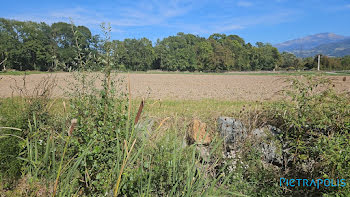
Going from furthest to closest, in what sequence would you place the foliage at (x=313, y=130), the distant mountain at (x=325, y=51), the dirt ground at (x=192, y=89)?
the dirt ground at (x=192, y=89) → the distant mountain at (x=325, y=51) → the foliage at (x=313, y=130)

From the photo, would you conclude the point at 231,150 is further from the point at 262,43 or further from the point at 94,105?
the point at 262,43

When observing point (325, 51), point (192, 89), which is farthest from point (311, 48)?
point (192, 89)

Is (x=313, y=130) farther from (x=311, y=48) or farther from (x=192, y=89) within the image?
(x=311, y=48)

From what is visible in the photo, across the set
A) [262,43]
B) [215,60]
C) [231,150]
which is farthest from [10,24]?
[262,43]

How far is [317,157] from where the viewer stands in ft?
14.4

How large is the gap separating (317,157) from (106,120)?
3.82 meters

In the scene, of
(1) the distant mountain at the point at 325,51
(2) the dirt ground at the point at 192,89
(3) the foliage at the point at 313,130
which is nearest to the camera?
(3) the foliage at the point at 313,130

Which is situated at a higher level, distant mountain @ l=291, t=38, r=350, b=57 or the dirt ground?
distant mountain @ l=291, t=38, r=350, b=57

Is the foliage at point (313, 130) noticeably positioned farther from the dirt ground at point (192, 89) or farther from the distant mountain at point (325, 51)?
the distant mountain at point (325, 51)

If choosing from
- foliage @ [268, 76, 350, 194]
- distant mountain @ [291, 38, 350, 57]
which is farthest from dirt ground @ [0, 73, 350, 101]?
distant mountain @ [291, 38, 350, 57]

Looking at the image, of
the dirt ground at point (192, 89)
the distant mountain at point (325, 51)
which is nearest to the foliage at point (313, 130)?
the dirt ground at point (192, 89)

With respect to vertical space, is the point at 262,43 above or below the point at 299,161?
above

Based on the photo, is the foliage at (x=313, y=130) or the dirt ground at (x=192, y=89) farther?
the dirt ground at (x=192, y=89)

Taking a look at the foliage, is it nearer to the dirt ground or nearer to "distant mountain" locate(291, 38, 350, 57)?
the dirt ground
